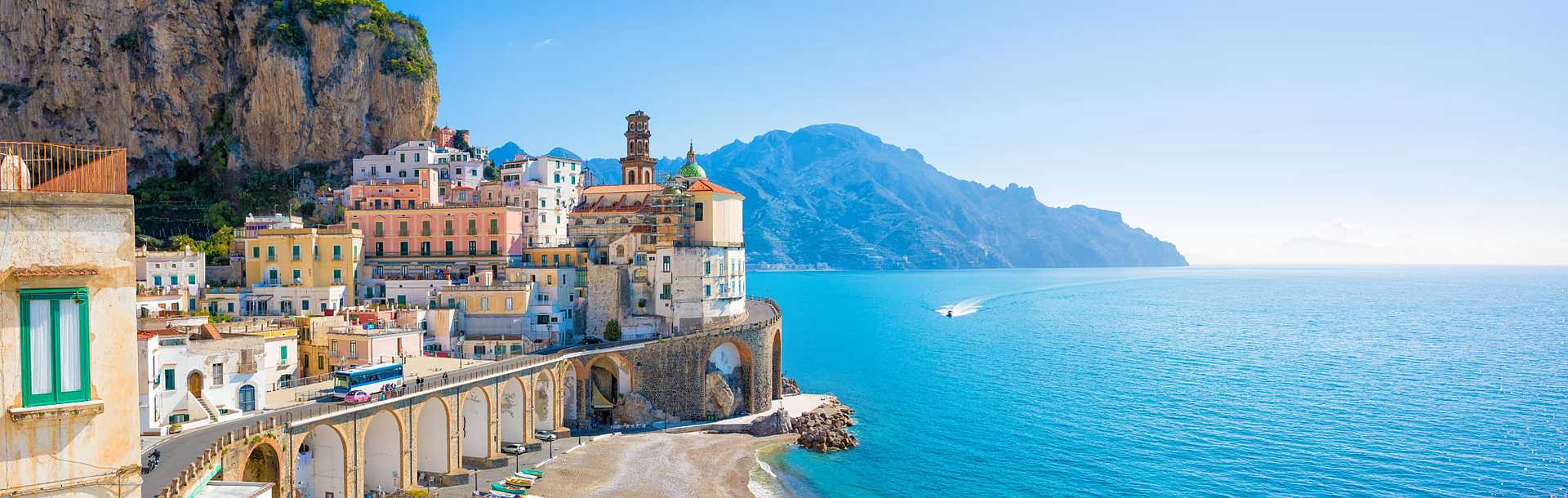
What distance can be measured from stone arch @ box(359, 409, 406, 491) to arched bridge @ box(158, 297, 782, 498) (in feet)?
0.18

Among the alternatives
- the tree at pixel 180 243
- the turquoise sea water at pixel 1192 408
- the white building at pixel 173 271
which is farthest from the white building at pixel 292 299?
the turquoise sea water at pixel 1192 408

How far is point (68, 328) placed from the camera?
15453 millimetres

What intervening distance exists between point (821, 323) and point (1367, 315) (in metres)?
94.6

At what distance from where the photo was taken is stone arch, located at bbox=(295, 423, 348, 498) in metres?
38.7

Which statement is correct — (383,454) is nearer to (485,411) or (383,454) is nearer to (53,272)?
(485,411)

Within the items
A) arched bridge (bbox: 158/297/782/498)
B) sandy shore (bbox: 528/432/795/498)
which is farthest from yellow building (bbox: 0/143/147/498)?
sandy shore (bbox: 528/432/795/498)

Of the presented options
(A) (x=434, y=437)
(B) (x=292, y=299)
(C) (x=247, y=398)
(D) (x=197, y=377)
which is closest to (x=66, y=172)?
(D) (x=197, y=377)

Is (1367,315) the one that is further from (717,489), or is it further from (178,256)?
(178,256)

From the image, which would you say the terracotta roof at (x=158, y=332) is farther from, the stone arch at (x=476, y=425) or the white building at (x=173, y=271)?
the white building at (x=173, y=271)

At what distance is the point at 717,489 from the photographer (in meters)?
48.6

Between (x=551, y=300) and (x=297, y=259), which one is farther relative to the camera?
(x=551, y=300)

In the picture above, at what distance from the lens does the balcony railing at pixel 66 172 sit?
15773mm

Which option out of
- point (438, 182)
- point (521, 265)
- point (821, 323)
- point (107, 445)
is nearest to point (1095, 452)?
point (521, 265)

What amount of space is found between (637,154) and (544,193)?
12150 mm
